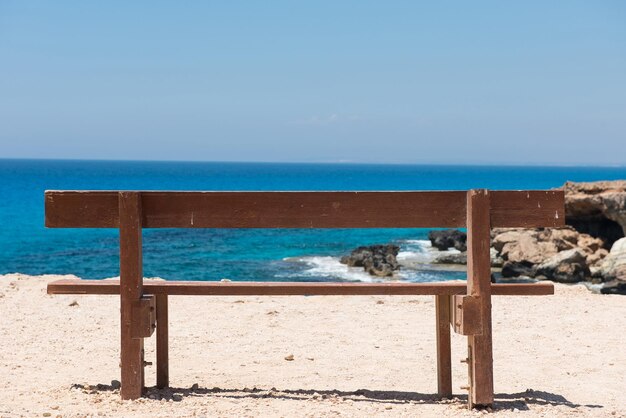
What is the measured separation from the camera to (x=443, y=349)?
239 inches

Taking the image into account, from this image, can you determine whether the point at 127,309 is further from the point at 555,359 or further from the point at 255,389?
the point at 555,359

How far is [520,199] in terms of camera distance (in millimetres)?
5574

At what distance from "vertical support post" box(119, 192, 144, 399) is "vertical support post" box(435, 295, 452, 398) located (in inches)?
91.8

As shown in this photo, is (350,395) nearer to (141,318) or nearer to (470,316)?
(470,316)

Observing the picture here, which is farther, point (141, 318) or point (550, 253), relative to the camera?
point (550, 253)

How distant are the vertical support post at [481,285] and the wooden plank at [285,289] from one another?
338mm

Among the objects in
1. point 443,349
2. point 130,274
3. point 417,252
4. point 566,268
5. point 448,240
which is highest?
point 130,274

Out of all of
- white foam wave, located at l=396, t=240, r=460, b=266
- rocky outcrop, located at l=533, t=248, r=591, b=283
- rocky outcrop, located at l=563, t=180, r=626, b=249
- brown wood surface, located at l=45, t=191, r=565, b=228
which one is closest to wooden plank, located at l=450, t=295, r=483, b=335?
brown wood surface, located at l=45, t=191, r=565, b=228

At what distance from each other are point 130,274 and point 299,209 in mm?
1310

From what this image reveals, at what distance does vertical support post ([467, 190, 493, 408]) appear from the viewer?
5.47 metres

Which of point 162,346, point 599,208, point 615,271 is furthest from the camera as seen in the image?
point 599,208

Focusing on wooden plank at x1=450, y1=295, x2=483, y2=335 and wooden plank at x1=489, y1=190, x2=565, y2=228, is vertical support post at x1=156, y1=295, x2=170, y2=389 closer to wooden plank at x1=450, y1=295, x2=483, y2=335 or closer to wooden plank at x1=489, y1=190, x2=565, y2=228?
wooden plank at x1=450, y1=295, x2=483, y2=335

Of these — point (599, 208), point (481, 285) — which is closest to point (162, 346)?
point (481, 285)

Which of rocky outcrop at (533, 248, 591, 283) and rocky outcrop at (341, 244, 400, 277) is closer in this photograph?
rocky outcrop at (533, 248, 591, 283)
